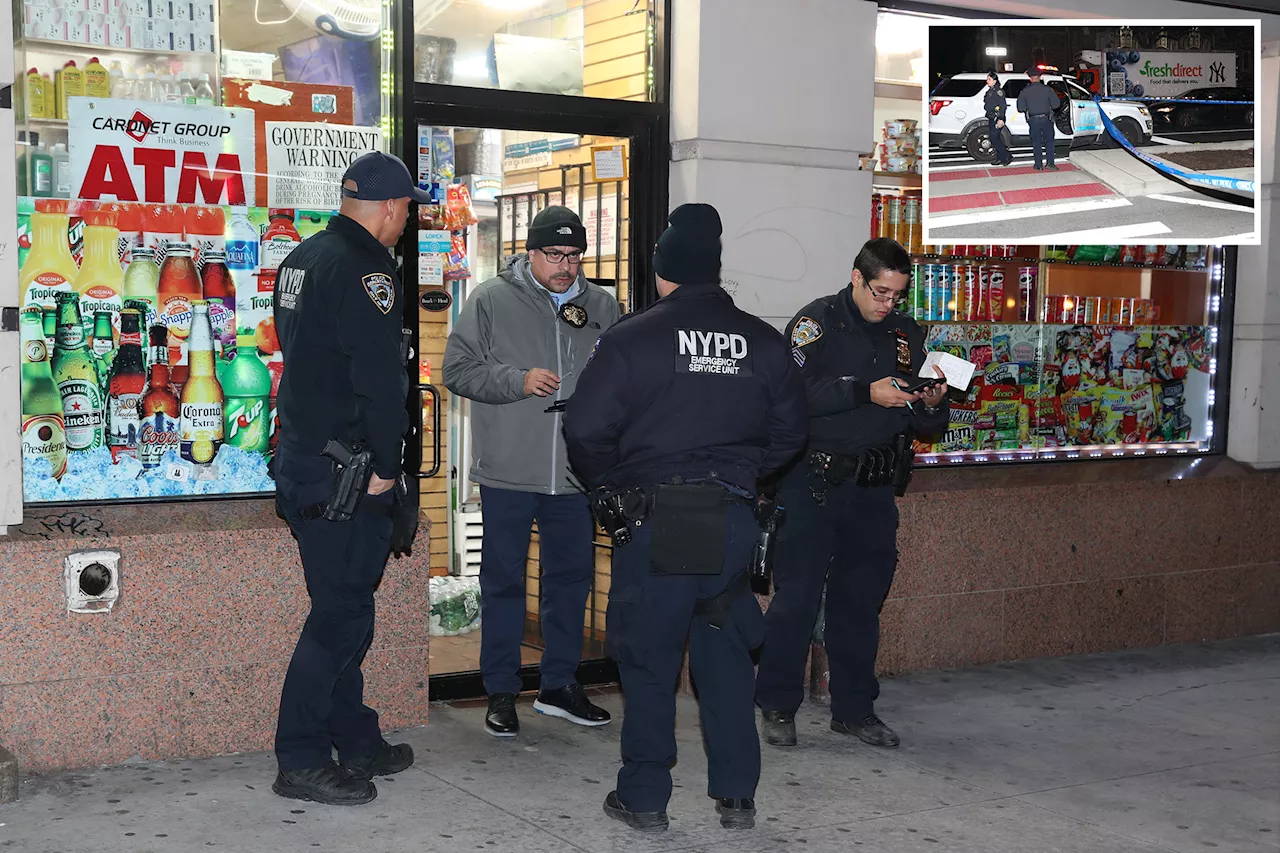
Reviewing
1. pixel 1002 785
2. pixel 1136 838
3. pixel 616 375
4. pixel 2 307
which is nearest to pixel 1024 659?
pixel 1002 785

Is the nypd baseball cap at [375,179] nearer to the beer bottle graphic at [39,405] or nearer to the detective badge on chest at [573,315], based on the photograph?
the detective badge on chest at [573,315]

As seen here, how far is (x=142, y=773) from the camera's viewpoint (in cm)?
522

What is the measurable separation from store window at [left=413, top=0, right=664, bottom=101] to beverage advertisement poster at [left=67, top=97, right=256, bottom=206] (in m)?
0.88

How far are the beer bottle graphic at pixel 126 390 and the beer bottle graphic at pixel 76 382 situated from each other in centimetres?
4

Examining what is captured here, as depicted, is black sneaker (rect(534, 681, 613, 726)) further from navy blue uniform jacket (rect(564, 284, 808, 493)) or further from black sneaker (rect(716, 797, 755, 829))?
navy blue uniform jacket (rect(564, 284, 808, 493))

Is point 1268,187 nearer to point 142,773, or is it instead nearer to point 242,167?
point 242,167

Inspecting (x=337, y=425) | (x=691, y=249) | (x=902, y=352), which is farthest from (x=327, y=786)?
(x=902, y=352)

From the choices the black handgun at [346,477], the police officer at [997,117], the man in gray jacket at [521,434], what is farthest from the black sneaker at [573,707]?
the police officer at [997,117]

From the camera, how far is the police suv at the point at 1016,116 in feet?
24.1

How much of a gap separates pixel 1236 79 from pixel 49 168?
5967mm

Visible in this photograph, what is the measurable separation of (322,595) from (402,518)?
39 centimetres

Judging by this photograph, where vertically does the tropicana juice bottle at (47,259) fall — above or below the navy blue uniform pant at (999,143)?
below

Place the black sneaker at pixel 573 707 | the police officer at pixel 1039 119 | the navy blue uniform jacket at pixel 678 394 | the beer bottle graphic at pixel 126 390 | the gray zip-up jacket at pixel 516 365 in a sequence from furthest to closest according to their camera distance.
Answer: the police officer at pixel 1039 119 < the black sneaker at pixel 573 707 < the gray zip-up jacket at pixel 516 365 < the beer bottle graphic at pixel 126 390 < the navy blue uniform jacket at pixel 678 394

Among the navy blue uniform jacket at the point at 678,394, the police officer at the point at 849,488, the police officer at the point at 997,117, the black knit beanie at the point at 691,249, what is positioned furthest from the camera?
the police officer at the point at 997,117
